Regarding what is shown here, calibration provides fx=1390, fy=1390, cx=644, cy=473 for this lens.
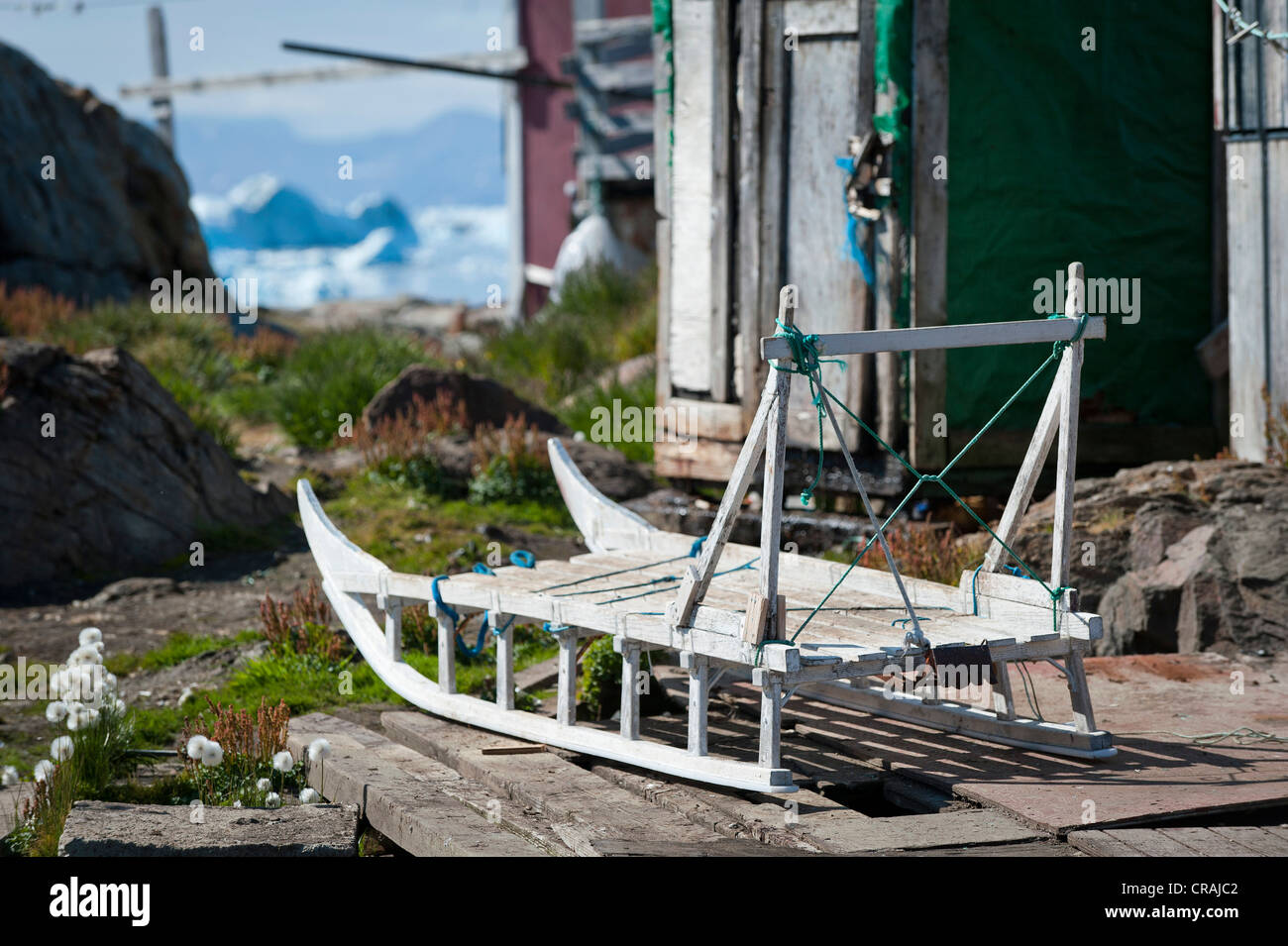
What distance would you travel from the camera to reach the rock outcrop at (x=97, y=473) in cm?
955

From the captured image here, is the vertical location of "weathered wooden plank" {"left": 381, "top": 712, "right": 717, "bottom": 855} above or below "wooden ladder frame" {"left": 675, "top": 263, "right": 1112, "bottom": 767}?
below

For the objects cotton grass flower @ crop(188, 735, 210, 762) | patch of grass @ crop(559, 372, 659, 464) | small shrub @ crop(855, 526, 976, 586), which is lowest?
cotton grass flower @ crop(188, 735, 210, 762)

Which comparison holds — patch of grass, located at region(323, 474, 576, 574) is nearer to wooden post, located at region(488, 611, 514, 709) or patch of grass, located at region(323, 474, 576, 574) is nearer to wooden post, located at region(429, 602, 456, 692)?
wooden post, located at region(429, 602, 456, 692)

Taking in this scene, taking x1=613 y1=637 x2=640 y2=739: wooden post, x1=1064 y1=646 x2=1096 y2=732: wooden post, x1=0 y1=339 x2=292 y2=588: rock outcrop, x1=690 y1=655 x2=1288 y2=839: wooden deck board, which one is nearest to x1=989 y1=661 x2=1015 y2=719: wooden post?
x1=690 y1=655 x2=1288 y2=839: wooden deck board

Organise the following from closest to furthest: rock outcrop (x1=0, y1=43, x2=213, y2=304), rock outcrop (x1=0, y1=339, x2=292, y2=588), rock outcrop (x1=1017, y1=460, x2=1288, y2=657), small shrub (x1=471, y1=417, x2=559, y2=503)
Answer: rock outcrop (x1=1017, y1=460, x2=1288, y2=657), rock outcrop (x1=0, y1=339, x2=292, y2=588), small shrub (x1=471, y1=417, x2=559, y2=503), rock outcrop (x1=0, y1=43, x2=213, y2=304)

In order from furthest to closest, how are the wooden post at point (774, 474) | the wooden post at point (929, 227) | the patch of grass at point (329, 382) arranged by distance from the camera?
the patch of grass at point (329, 382) < the wooden post at point (929, 227) < the wooden post at point (774, 474)

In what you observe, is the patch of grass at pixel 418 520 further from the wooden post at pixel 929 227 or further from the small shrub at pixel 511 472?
the wooden post at pixel 929 227

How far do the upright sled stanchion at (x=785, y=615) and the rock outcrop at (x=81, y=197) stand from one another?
38.4 ft

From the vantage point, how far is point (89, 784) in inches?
225

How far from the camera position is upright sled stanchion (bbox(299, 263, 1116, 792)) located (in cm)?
481

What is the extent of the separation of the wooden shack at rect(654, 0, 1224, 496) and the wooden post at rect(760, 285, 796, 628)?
4.13 metres

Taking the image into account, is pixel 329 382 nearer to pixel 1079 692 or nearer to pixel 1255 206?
pixel 1255 206

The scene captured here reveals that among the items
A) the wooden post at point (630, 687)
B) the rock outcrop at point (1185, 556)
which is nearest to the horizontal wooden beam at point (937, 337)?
the wooden post at point (630, 687)
